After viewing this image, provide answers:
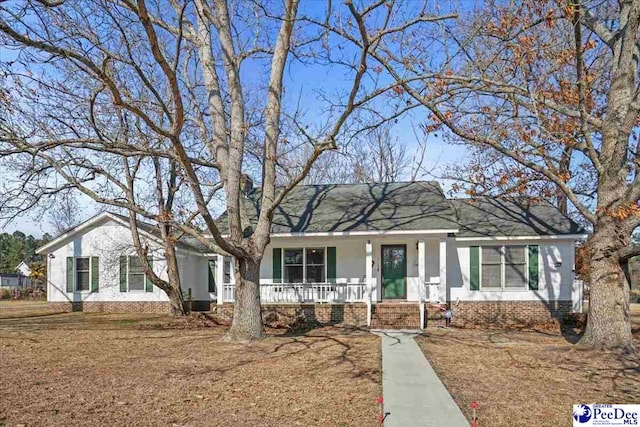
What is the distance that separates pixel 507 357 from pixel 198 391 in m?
6.24

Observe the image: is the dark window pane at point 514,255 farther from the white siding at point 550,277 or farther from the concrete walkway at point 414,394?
the concrete walkway at point 414,394

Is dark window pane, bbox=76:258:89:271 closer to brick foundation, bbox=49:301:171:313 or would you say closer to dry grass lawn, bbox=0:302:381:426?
brick foundation, bbox=49:301:171:313

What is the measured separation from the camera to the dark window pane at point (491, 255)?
17.1m

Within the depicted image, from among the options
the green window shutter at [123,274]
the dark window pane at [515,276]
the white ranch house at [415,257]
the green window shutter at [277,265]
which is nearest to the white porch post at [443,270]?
the white ranch house at [415,257]

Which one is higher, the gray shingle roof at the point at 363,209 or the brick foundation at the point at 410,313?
the gray shingle roof at the point at 363,209

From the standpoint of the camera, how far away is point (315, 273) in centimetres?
1777

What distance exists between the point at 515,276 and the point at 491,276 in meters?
0.74

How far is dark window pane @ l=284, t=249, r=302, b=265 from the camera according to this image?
58.7ft

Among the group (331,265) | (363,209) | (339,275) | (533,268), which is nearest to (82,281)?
(331,265)

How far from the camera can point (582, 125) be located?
10961mm

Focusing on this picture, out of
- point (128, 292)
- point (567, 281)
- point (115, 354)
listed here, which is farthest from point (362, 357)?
point (128, 292)

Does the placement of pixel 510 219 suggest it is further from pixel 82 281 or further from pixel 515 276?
pixel 82 281

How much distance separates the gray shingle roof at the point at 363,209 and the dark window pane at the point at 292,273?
164 centimetres

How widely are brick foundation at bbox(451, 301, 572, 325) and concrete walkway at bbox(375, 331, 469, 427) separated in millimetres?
6190
